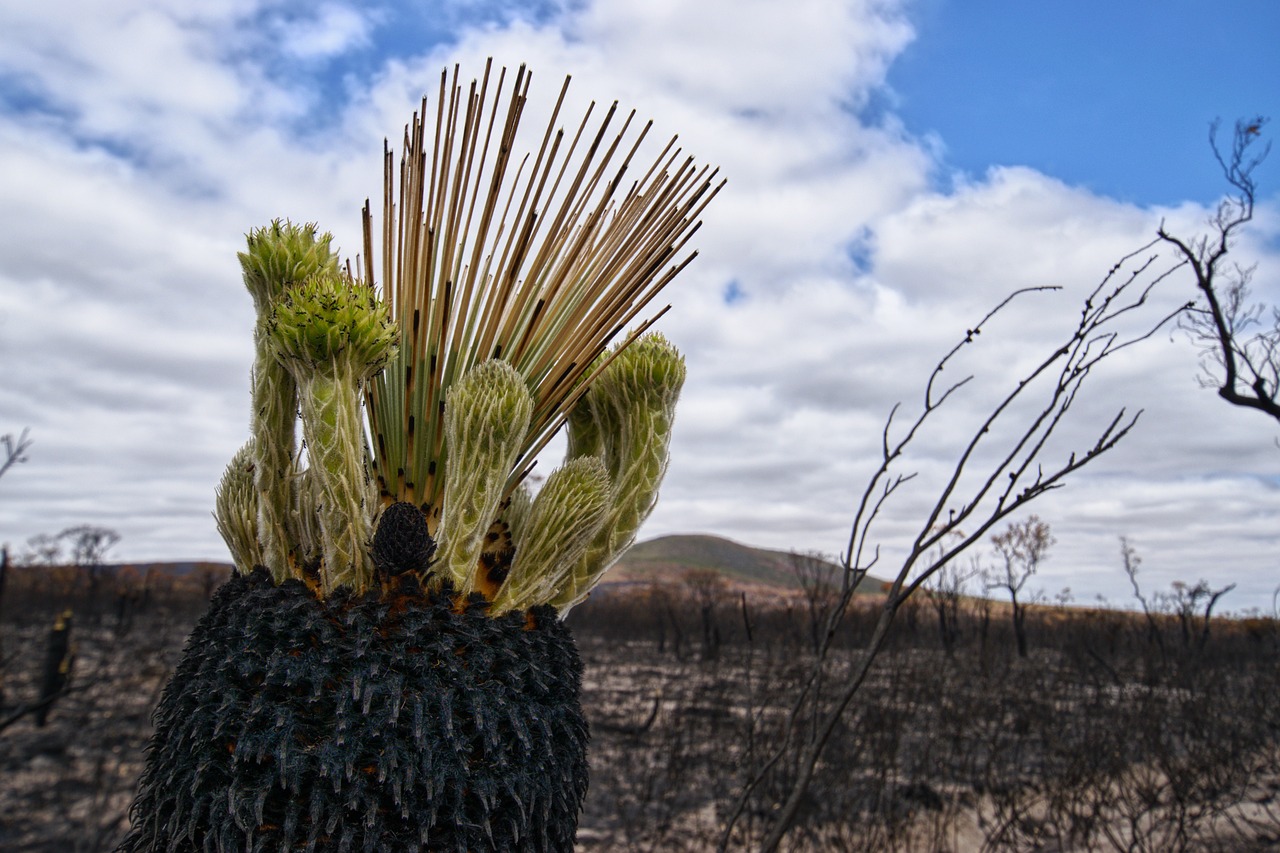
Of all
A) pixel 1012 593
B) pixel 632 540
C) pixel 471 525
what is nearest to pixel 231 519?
pixel 471 525

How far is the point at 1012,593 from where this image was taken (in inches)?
→ 1021

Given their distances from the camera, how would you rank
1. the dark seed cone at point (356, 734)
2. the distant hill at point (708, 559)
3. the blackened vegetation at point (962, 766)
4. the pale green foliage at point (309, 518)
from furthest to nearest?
the distant hill at point (708, 559) → the blackened vegetation at point (962, 766) → the pale green foliage at point (309, 518) → the dark seed cone at point (356, 734)

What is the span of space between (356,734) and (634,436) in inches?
26.7

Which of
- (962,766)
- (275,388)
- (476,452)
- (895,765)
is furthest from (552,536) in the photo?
(962,766)

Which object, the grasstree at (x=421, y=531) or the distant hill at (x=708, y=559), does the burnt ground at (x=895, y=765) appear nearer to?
the grasstree at (x=421, y=531)

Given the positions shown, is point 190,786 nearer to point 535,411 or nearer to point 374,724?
point 374,724

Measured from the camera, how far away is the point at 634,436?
4.90ft

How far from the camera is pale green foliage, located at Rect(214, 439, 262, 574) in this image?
1345 millimetres

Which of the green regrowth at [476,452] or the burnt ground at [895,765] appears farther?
the burnt ground at [895,765]

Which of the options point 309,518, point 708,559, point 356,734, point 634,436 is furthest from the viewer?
point 708,559

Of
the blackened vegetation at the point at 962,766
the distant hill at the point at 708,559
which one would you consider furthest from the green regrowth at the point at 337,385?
the distant hill at the point at 708,559

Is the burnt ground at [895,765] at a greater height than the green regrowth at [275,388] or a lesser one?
lesser

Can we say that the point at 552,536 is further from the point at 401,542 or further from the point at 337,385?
the point at 337,385

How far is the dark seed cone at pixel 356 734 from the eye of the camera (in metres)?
1.08
